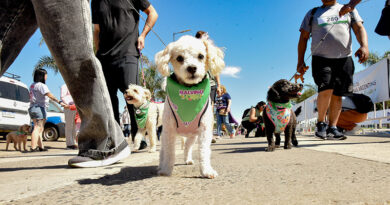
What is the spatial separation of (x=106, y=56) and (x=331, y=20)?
4149mm

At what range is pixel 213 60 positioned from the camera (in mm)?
2453

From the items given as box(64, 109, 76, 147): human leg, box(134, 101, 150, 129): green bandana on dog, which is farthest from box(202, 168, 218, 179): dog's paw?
box(64, 109, 76, 147): human leg

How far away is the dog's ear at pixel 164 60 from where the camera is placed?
7.70 feet

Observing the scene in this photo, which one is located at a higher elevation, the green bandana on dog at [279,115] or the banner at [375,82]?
the banner at [375,82]

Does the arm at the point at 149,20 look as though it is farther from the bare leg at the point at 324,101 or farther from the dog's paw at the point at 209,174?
the bare leg at the point at 324,101

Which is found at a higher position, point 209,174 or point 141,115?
point 141,115

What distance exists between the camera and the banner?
8094 mm

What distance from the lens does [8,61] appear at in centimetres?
204

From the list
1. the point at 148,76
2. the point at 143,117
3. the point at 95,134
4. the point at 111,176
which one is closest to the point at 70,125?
the point at 143,117

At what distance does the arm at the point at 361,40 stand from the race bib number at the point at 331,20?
0.27 metres

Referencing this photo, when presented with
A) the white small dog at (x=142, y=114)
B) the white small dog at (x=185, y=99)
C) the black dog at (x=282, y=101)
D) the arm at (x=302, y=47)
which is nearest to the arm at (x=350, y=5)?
the arm at (x=302, y=47)

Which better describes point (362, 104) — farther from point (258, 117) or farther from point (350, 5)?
point (258, 117)

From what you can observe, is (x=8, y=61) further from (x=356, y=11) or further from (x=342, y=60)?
(x=356, y=11)

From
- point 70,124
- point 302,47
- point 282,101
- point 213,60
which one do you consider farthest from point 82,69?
point 70,124
